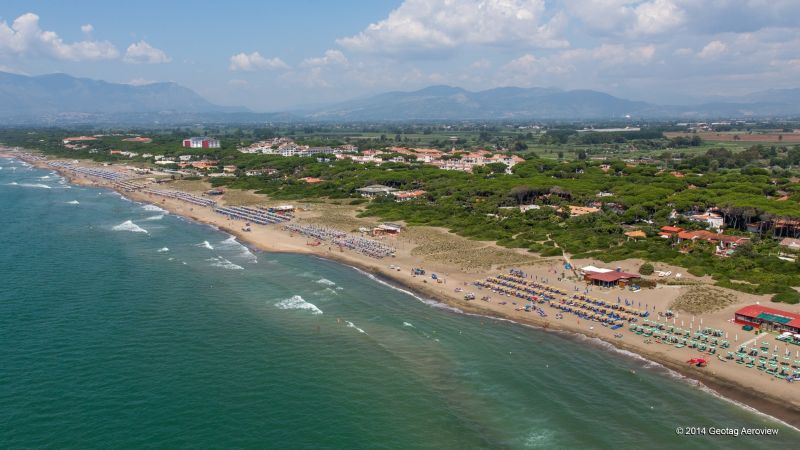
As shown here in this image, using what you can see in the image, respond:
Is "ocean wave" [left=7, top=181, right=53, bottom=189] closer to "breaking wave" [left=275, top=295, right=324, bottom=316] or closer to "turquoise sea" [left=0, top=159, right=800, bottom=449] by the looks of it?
"turquoise sea" [left=0, top=159, right=800, bottom=449]

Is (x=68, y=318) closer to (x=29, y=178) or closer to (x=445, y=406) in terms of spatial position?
(x=445, y=406)

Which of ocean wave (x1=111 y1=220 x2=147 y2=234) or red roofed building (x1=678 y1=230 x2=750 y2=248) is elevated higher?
red roofed building (x1=678 y1=230 x2=750 y2=248)

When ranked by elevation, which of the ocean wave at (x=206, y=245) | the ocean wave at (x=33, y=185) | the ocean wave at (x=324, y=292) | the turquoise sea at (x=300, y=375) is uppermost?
the ocean wave at (x=33, y=185)

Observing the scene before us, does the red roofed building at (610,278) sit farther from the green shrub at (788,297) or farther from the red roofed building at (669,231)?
the red roofed building at (669,231)

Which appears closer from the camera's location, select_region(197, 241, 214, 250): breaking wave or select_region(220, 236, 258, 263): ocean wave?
select_region(220, 236, 258, 263): ocean wave

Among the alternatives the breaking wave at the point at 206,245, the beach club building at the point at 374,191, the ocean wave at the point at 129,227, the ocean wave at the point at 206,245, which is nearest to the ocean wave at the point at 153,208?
the ocean wave at the point at 129,227

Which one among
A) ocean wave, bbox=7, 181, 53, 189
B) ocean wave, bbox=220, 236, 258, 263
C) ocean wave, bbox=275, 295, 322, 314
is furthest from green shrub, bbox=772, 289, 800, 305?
ocean wave, bbox=7, 181, 53, 189

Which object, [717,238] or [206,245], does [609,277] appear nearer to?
[717,238]
